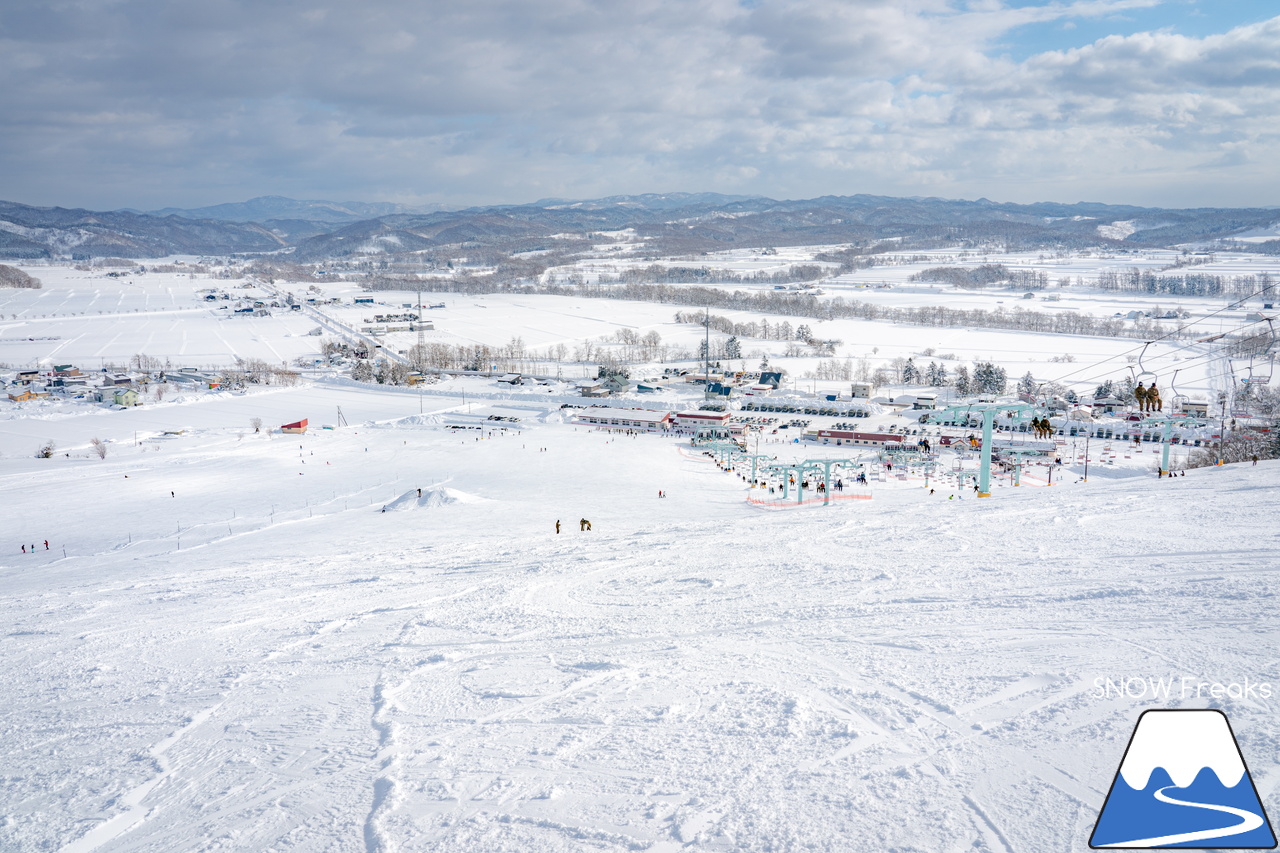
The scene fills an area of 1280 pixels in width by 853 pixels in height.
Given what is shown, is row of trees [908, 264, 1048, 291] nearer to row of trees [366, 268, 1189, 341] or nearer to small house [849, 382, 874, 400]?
row of trees [366, 268, 1189, 341]

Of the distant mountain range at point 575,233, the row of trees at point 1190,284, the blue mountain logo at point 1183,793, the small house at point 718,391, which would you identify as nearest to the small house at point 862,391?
the small house at point 718,391

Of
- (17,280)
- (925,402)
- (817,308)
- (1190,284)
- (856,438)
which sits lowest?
(856,438)

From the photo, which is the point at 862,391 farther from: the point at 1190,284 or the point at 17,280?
the point at 17,280

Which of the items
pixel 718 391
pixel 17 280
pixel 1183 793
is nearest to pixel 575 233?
pixel 17 280

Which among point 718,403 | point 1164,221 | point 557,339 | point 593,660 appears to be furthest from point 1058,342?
point 1164,221

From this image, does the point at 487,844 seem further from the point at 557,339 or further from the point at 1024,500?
the point at 557,339
